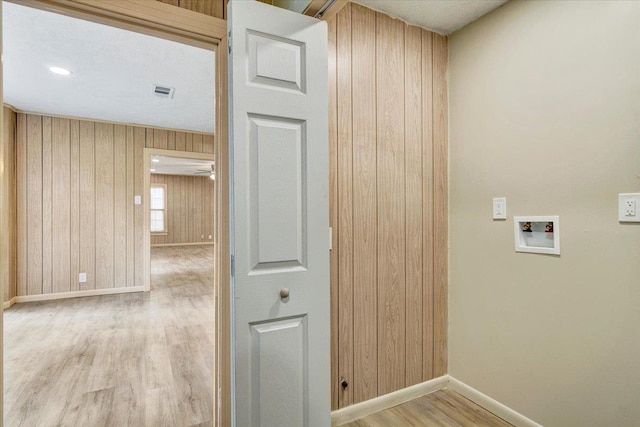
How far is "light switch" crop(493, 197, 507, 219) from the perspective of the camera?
74.7 inches

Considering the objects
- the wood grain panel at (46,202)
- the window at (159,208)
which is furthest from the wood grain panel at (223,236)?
the window at (159,208)

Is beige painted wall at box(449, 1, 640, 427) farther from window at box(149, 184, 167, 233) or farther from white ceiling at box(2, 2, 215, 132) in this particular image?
window at box(149, 184, 167, 233)

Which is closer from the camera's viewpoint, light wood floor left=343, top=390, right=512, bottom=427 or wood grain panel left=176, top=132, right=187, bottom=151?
light wood floor left=343, top=390, right=512, bottom=427

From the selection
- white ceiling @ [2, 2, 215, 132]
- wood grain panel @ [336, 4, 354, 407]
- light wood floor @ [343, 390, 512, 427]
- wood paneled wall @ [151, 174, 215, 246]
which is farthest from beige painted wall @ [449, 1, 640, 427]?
wood paneled wall @ [151, 174, 215, 246]

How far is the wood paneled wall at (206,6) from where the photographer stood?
151 cm

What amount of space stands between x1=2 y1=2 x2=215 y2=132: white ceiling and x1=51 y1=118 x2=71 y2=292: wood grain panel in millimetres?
324

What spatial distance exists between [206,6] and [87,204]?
4328 mm

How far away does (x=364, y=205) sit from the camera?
6.31 feet

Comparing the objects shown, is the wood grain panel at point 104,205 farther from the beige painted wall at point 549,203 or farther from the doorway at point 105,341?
the beige painted wall at point 549,203

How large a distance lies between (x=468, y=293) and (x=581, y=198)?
87 cm

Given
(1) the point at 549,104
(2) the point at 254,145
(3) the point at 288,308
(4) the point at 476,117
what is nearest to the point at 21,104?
(2) the point at 254,145

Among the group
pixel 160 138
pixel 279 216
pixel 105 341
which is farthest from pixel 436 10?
pixel 160 138

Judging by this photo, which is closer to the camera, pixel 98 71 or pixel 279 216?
pixel 279 216

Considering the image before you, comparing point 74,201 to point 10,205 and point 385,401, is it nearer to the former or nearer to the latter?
point 10,205
